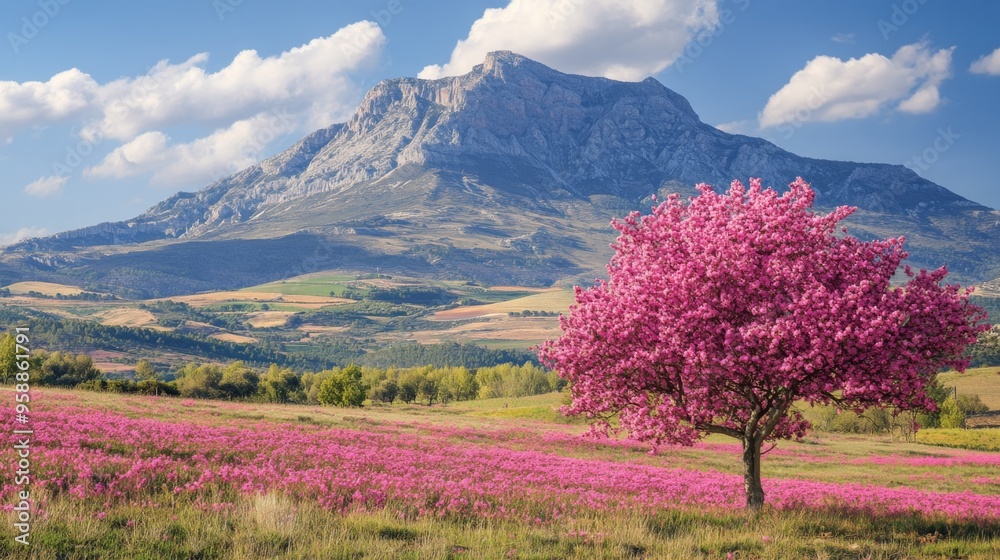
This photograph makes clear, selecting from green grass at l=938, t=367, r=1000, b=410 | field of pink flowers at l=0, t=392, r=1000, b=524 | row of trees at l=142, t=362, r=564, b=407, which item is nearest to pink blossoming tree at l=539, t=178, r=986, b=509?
field of pink flowers at l=0, t=392, r=1000, b=524

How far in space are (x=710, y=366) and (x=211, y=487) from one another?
11938mm

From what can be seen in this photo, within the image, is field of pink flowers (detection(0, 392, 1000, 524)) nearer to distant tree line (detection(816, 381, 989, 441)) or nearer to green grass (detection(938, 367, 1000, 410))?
distant tree line (detection(816, 381, 989, 441))

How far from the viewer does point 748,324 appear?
17.0 metres

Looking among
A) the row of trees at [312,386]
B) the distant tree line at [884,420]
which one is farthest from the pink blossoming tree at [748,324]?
the distant tree line at [884,420]

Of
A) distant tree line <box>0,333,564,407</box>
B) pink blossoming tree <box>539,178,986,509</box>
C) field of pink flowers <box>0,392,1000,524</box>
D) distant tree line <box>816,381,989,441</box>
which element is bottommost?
distant tree line <box>816,381,989,441</box>

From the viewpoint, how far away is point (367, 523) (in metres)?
14.0

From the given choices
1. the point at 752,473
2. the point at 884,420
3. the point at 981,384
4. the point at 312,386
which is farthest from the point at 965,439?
the point at 312,386

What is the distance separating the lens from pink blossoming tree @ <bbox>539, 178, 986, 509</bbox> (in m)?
16.0

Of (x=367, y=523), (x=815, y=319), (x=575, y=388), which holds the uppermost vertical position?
(x=815, y=319)

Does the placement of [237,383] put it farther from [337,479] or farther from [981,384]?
[981,384]

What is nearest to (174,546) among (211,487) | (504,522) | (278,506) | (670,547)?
(278,506)

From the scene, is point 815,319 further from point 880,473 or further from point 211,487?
point 880,473

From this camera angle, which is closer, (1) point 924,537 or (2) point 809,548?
(2) point 809,548

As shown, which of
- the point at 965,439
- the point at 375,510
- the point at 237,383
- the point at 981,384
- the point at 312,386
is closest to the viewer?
the point at 375,510
